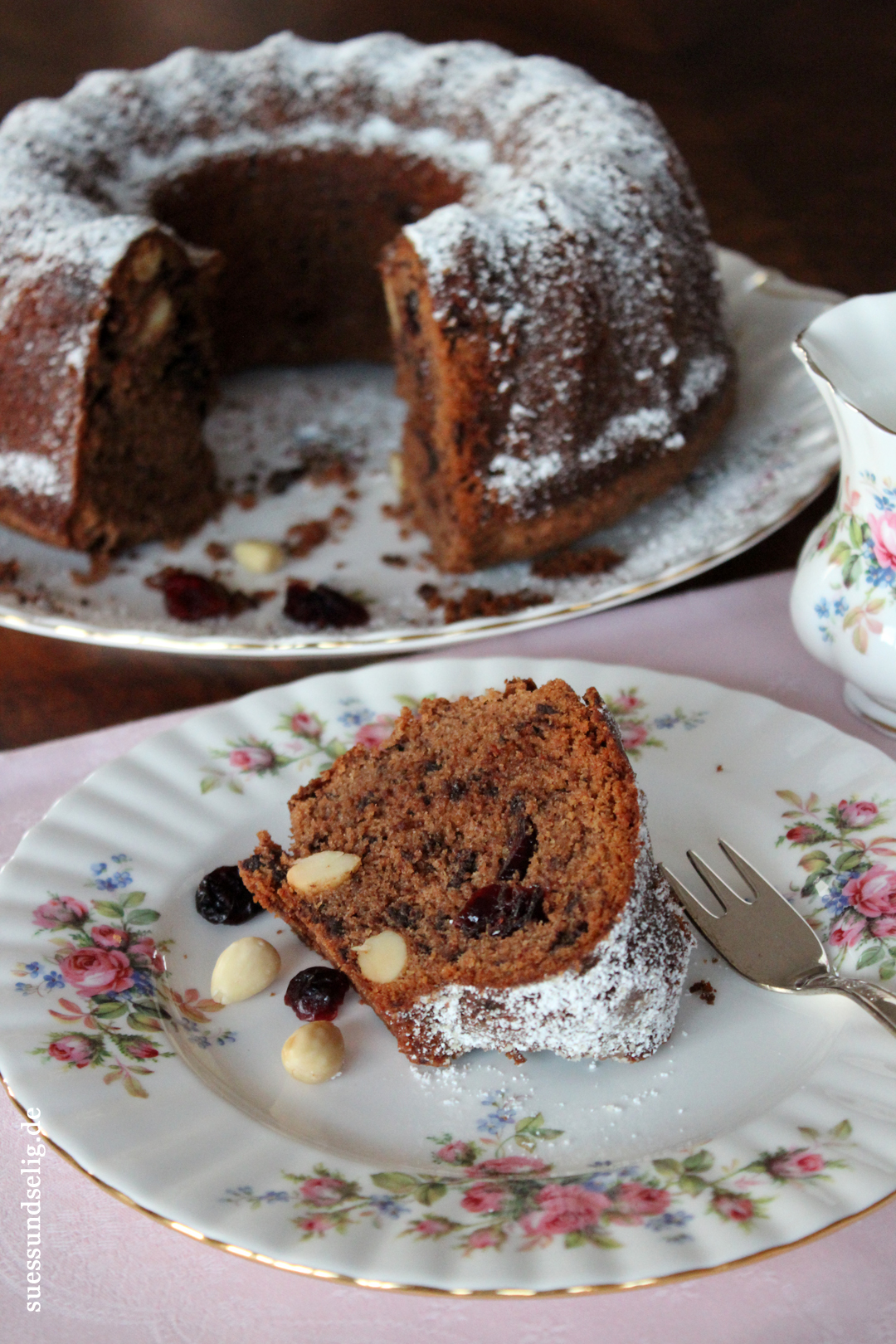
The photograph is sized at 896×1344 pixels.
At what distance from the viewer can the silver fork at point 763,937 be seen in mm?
1254

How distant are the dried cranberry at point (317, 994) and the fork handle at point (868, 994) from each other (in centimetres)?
47

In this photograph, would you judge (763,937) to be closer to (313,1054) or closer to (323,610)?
(313,1054)

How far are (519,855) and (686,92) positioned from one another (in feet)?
10.2

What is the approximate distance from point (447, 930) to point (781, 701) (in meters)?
0.71

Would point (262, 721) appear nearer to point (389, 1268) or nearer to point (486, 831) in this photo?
point (486, 831)

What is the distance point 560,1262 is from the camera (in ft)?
3.22

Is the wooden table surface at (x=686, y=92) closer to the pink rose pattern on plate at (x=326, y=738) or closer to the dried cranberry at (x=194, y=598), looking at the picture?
the dried cranberry at (x=194, y=598)

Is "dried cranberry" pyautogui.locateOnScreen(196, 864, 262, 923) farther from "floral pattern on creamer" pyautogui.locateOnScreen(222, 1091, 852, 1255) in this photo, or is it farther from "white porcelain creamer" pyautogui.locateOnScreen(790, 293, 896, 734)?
"white porcelain creamer" pyautogui.locateOnScreen(790, 293, 896, 734)

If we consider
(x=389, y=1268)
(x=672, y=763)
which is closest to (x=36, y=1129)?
(x=389, y=1268)

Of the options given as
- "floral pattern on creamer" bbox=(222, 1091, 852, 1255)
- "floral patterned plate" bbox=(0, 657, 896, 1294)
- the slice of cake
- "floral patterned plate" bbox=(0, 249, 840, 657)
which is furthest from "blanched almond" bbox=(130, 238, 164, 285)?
"floral pattern on creamer" bbox=(222, 1091, 852, 1255)

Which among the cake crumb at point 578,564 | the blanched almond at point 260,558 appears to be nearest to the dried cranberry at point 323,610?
the blanched almond at point 260,558

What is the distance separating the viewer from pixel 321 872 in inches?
52.6

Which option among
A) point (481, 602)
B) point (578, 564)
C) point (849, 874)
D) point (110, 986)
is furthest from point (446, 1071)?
point (578, 564)

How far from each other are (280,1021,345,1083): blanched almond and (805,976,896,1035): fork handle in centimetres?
46
